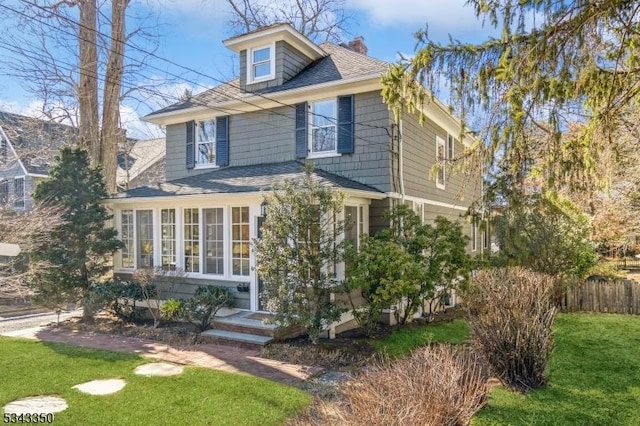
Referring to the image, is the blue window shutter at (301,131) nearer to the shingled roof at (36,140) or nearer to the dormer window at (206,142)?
the dormer window at (206,142)

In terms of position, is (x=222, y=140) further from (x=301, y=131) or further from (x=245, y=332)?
(x=245, y=332)

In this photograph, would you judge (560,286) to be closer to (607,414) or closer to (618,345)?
(618,345)

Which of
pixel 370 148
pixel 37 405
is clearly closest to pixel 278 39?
pixel 370 148

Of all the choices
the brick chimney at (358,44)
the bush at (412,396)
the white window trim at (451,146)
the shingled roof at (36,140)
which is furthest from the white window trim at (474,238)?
the shingled roof at (36,140)

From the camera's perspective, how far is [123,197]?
11086 mm

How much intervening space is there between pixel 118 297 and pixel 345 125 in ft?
22.4

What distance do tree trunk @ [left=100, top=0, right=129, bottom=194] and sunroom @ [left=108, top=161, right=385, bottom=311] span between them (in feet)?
16.7

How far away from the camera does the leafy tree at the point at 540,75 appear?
510 cm

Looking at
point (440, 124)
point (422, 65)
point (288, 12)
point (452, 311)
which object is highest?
point (288, 12)

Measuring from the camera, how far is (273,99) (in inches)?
450

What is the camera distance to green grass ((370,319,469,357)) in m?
8.13

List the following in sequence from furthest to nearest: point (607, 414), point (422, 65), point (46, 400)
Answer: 1. point (422, 65)
2. point (46, 400)
3. point (607, 414)

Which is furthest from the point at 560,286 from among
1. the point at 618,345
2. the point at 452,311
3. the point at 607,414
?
the point at 607,414

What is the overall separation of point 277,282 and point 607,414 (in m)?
5.04
